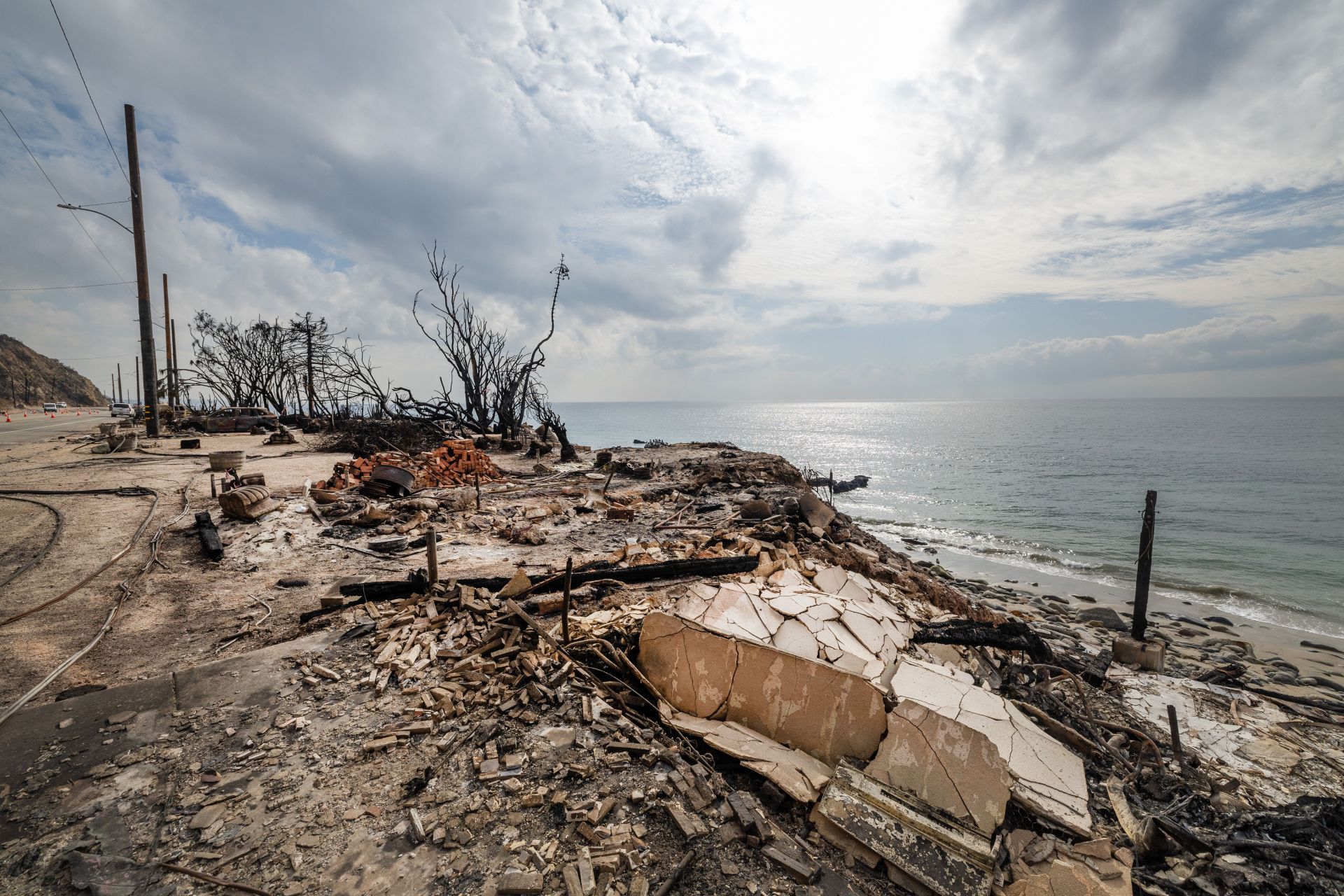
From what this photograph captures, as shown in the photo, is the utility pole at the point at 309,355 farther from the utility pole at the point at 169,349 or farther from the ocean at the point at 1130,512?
the ocean at the point at 1130,512

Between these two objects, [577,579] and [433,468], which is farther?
[433,468]

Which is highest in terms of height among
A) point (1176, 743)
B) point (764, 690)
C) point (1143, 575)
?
point (764, 690)

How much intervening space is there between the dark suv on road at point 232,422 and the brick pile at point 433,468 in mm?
16018

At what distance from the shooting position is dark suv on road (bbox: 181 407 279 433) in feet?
79.6

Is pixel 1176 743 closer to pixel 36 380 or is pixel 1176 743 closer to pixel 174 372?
pixel 174 372

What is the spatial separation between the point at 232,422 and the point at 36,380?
59.3m

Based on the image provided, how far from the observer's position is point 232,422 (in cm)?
2461

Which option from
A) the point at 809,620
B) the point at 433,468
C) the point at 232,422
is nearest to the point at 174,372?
the point at 232,422

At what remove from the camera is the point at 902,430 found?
94188 mm

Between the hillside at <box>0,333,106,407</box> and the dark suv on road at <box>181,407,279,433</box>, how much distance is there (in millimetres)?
45999

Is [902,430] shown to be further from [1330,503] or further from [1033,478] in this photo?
[1330,503]

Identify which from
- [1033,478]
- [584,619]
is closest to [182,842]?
Answer: [584,619]

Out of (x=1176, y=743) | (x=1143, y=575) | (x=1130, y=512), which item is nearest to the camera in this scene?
(x=1176, y=743)

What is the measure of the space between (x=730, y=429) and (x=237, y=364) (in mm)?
66097
